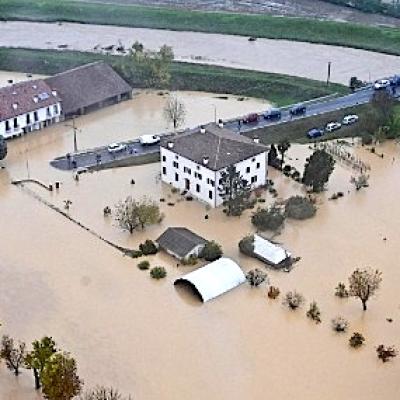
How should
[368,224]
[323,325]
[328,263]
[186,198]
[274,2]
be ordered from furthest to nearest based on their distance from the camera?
[274,2] → [186,198] → [368,224] → [328,263] → [323,325]

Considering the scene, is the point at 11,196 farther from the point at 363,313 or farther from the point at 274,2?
the point at 274,2

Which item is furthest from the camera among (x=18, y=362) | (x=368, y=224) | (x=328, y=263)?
(x=368, y=224)

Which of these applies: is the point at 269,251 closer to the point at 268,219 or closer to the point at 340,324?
the point at 268,219

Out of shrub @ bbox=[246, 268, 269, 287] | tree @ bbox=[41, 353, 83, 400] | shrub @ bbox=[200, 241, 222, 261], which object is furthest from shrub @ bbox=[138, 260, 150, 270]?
tree @ bbox=[41, 353, 83, 400]

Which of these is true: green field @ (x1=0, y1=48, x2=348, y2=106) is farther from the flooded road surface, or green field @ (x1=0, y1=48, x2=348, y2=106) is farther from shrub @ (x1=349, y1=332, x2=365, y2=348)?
shrub @ (x1=349, y1=332, x2=365, y2=348)

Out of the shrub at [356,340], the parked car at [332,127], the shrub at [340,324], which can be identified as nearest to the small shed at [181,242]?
the shrub at [340,324]

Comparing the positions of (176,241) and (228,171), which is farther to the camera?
(228,171)

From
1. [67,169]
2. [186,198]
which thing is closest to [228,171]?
[186,198]
